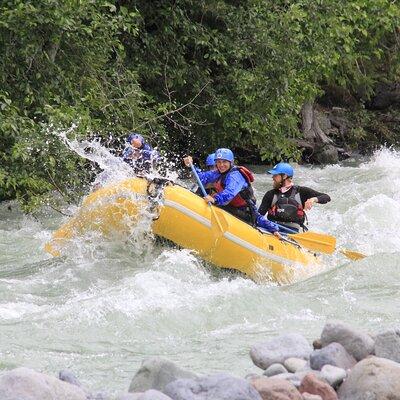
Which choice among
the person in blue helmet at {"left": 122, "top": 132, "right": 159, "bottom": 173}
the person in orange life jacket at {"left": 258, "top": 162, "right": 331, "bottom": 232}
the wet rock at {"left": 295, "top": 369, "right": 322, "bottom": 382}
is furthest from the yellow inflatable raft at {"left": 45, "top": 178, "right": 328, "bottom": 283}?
the wet rock at {"left": 295, "top": 369, "right": 322, "bottom": 382}

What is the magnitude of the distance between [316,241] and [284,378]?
5078 millimetres

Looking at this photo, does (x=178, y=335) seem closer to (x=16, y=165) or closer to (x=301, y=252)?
(x=301, y=252)

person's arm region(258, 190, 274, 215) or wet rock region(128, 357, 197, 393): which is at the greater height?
wet rock region(128, 357, 197, 393)

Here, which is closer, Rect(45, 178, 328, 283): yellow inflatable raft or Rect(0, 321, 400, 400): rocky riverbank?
Rect(0, 321, 400, 400): rocky riverbank

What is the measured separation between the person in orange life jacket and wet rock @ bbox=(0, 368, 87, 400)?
600 cm

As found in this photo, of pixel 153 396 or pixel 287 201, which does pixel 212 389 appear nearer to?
pixel 153 396

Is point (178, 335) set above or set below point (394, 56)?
below

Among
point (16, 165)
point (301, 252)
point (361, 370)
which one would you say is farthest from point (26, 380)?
point (16, 165)

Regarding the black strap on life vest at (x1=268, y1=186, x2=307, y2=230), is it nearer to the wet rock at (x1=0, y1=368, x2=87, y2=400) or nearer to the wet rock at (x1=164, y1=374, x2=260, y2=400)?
the wet rock at (x1=164, y1=374, x2=260, y2=400)

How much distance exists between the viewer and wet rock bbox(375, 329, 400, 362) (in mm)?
5793

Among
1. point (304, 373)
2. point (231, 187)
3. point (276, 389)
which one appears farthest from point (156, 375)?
point (231, 187)

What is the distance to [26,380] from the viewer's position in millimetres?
4855

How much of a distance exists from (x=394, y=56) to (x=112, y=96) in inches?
376

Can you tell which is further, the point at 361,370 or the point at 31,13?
the point at 31,13
